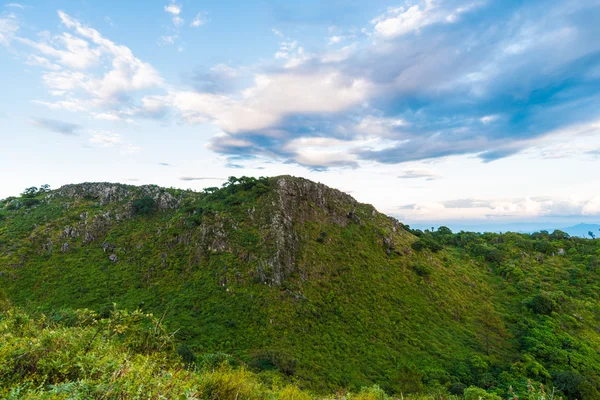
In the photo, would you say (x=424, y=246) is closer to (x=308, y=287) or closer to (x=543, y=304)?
(x=543, y=304)

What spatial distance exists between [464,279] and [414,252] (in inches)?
481

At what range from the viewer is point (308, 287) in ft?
149

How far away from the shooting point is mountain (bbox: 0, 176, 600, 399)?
1358 inches

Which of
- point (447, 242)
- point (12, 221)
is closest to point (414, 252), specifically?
point (447, 242)

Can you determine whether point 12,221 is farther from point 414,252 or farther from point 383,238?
point 414,252

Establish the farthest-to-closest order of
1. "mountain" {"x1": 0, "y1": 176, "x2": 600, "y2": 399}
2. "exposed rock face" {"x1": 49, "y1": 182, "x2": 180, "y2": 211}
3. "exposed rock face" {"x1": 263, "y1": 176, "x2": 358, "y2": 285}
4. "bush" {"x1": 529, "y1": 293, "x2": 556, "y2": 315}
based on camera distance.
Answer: "exposed rock face" {"x1": 49, "y1": 182, "x2": 180, "y2": 211}
"bush" {"x1": 529, "y1": 293, "x2": 556, "y2": 315}
"exposed rock face" {"x1": 263, "y1": 176, "x2": 358, "y2": 285}
"mountain" {"x1": 0, "y1": 176, "x2": 600, "y2": 399}

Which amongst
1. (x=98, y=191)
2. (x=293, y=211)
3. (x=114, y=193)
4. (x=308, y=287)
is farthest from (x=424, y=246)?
(x=98, y=191)

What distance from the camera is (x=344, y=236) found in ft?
191

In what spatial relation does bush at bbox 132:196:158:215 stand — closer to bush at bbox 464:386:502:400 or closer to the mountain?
the mountain

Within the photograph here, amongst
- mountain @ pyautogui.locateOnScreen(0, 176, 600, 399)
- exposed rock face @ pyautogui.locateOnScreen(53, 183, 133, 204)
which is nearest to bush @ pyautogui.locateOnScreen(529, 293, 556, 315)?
mountain @ pyautogui.locateOnScreen(0, 176, 600, 399)

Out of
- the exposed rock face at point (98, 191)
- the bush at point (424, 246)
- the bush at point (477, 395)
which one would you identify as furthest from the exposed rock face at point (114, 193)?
the bush at point (477, 395)

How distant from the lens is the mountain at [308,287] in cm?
3450

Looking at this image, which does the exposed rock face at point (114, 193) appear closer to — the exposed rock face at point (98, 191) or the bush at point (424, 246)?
the exposed rock face at point (98, 191)

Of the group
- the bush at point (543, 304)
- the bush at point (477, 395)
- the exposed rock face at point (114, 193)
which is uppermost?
the exposed rock face at point (114, 193)
